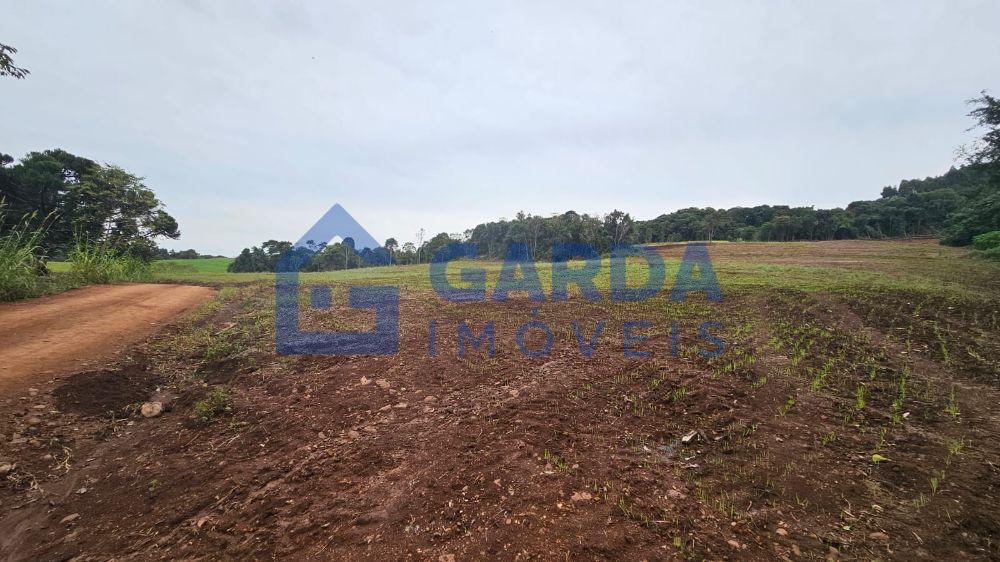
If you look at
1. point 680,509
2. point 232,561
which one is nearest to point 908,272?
point 680,509

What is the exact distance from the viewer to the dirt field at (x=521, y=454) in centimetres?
246

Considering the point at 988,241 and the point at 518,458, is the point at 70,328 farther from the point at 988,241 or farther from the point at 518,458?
the point at 988,241

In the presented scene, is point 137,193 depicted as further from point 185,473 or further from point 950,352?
point 950,352

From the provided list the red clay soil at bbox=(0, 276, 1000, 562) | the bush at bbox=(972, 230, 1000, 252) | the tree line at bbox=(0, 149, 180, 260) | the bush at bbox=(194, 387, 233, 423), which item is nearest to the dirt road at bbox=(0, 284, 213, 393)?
the red clay soil at bbox=(0, 276, 1000, 562)

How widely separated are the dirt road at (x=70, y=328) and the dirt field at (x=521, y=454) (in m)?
0.62

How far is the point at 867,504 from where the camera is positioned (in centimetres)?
274

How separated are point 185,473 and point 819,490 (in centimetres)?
559

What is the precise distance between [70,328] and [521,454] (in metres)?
9.13

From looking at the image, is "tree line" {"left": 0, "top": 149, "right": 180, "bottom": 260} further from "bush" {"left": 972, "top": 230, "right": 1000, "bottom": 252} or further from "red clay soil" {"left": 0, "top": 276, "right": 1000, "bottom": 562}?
"bush" {"left": 972, "top": 230, "right": 1000, "bottom": 252}

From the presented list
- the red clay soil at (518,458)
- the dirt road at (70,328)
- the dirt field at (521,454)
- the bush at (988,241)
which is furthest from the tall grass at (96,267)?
the bush at (988,241)

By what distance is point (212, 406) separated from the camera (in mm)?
4492

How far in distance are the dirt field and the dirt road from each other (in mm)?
619

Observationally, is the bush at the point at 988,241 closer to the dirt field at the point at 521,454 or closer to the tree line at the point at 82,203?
the dirt field at the point at 521,454

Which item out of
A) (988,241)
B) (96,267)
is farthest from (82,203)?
(988,241)
